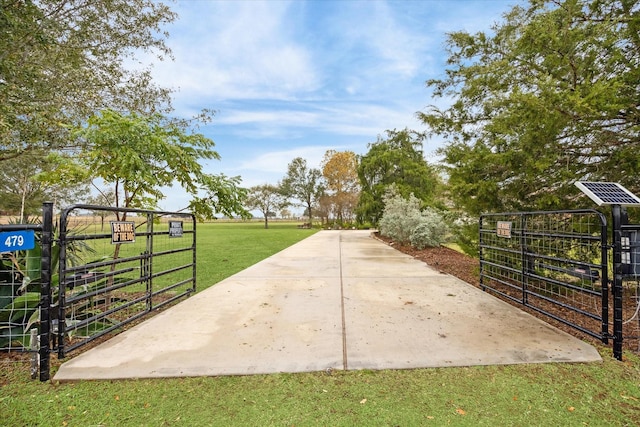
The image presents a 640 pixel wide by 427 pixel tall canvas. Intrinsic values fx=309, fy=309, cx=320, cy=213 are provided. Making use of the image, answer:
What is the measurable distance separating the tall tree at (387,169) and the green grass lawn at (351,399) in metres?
18.8

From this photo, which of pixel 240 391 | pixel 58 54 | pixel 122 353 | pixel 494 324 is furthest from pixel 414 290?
pixel 58 54

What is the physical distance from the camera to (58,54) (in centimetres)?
706

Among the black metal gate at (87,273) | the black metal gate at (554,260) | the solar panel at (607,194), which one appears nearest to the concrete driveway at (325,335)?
the black metal gate at (87,273)

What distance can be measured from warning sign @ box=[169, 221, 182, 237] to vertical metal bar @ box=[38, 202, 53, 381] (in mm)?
1910

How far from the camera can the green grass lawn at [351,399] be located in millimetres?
1896

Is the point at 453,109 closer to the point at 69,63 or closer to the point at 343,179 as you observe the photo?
the point at 69,63

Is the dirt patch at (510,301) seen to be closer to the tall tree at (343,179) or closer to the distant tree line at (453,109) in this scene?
the distant tree line at (453,109)

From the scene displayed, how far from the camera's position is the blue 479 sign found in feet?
7.33

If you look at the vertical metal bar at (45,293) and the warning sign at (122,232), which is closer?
the vertical metal bar at (45,293)

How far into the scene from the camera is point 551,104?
12.4 feet

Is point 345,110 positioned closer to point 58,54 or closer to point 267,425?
point 58,54

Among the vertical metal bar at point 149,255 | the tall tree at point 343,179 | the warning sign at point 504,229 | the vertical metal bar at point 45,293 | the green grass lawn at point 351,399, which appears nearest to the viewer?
the green grass lawn at point 351,399

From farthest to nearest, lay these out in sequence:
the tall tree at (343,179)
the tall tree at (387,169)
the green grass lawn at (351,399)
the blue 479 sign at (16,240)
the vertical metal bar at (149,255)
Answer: the tall tree at (343,179) → the tall tree at (387,169) → the vertical metal bar at (149,255) → the blue 479 sign at (16,240) → the green grass lawn at (351,399)

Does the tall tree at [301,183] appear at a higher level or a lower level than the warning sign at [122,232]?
higher
